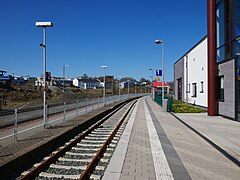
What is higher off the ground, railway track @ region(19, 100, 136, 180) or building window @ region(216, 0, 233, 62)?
building window @ region(216, 0, 233, 62)

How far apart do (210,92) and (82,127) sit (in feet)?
33.6

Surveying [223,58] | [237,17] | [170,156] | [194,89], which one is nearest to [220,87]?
[223,58]

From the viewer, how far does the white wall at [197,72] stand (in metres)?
25.8

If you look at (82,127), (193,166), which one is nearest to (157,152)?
(193,166)

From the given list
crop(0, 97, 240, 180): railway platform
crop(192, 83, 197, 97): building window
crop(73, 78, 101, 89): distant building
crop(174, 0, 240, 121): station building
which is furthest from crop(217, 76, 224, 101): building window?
crop(73, 78, 101, 89): distant building

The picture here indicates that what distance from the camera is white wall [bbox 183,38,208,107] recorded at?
25.8 meters

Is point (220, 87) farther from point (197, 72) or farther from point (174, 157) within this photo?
point (174, 157)

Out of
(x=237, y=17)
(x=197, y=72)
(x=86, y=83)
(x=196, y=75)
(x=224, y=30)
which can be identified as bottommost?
(x=196, y=75)

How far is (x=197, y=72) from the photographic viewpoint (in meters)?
29.1

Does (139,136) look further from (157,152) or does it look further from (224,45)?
(224,45)

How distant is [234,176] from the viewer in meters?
5.93

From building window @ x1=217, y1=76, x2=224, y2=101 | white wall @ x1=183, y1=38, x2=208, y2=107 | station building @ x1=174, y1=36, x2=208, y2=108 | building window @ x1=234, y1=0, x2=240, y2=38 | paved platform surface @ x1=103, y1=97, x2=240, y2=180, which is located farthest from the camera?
station building @ x1=174, y1=36, x2=208, y2=108

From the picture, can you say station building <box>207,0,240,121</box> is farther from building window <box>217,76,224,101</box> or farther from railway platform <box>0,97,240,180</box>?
railway platform <box>0,97,240,180</box>

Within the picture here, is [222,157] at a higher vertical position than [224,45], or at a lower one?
lower
